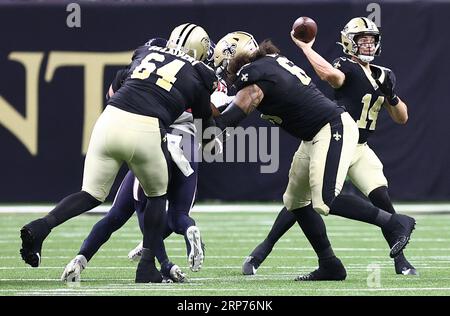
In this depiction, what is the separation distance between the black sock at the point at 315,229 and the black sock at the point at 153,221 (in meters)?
0.94

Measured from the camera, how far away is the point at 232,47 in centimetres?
661

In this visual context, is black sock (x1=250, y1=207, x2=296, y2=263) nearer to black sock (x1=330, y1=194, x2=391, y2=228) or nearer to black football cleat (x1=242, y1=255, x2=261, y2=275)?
black football cleat (x1=242, y1=255, x2=261, y2=275)

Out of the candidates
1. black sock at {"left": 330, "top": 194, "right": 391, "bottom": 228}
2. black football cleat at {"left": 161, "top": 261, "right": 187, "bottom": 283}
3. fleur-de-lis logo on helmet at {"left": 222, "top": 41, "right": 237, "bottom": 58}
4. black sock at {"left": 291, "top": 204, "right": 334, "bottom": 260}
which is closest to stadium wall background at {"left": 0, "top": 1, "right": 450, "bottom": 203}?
black sock at {"left": 291, "top": 204, "right": 334, "bottom": 260}

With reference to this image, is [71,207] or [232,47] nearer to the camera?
[71,207]

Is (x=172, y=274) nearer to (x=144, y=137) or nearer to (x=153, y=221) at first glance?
(x=153, y=221)

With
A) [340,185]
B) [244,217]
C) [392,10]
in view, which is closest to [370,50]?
[340,185]

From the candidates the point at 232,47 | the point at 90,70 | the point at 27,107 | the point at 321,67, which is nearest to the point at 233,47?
the point at 232,47

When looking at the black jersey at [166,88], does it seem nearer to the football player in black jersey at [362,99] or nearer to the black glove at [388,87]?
the football player in black jersey at [362,99]

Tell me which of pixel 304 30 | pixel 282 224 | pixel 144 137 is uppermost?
pixel 304 30

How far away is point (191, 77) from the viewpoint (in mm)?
6242

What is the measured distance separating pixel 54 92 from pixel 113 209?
21.1 ft

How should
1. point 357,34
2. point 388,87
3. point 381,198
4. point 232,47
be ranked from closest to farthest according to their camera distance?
point 232,47 → point 381,198 → point 388,87 → point 357,34

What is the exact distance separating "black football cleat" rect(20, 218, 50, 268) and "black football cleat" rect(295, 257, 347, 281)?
5.07 feet
